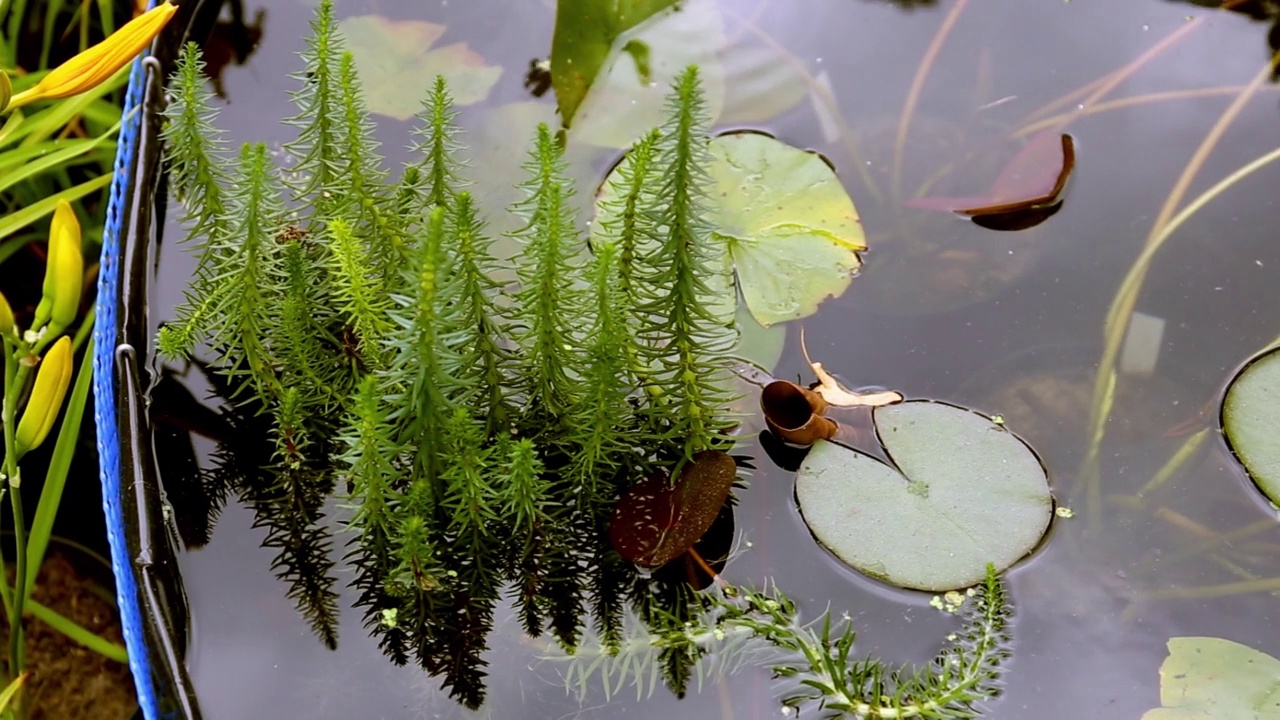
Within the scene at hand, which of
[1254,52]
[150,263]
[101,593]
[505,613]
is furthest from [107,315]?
[1254,52]

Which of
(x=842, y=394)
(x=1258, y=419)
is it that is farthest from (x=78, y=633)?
(x=1258, y=419)

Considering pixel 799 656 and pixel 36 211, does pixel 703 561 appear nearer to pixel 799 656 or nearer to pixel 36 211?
pixel 799 656

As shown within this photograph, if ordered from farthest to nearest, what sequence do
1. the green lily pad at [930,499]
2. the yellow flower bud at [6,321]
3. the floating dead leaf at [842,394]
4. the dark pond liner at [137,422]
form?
1. the floating dead leaf at [842,394]
2. the green lily pad at [930,499]
3. the dark pond liner at [137,422]
4. the yellow flower bud at [6,321]

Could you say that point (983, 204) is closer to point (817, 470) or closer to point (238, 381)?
point (817, 470)

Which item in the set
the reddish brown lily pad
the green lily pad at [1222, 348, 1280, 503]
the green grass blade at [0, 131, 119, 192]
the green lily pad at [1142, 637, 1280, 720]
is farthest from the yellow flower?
the green lily pad at [1222, 348, 1280, 503]

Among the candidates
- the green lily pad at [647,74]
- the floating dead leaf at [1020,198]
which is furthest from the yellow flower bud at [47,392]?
the floating dead leaf at [1020,198]

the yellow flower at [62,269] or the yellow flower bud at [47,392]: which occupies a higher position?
the yellow flower at [62,269]

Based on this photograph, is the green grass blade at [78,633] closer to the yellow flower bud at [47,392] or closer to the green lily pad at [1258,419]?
the yellow flower bud at [47,392]
